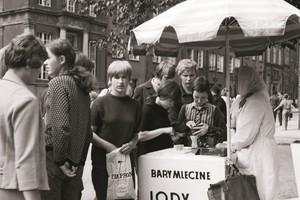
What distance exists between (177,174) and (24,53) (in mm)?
2528

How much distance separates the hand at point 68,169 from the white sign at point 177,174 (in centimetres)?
137

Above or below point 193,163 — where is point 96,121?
above

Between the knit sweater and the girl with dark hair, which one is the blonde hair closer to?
the girl with dark hair

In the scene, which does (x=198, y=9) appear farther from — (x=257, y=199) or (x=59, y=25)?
(x=59, y=25)

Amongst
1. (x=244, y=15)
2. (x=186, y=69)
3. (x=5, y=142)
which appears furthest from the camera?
(x=186, y=69)

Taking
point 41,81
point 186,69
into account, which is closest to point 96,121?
point 186,69

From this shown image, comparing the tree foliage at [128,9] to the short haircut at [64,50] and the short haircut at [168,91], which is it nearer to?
the short haircut at [168,91]

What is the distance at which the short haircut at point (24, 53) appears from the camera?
2930 millimetres

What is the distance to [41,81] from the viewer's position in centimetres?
3177

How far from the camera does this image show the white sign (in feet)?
16.0

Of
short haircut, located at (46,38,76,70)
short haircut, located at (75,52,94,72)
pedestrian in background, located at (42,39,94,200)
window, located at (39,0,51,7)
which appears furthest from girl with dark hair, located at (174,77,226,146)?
window, located at (39,0,51,7)

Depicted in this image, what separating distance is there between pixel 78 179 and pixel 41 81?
93.5 ft

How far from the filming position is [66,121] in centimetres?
372

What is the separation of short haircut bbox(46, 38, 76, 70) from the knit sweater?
0.16 m
